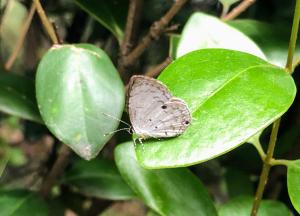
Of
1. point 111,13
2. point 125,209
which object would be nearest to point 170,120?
point 111,13

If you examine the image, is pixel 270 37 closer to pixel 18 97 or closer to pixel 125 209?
pixel 18 97

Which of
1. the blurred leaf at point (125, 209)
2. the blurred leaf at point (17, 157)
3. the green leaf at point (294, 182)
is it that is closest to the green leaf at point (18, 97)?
the green leaf at point (294, 182)

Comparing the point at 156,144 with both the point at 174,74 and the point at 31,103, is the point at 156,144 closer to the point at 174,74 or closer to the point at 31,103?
the point at 174,74

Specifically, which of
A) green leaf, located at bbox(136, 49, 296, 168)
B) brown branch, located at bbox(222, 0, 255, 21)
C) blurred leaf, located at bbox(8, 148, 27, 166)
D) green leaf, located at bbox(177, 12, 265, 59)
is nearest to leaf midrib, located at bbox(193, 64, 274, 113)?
green leaf, located at bbox(136, 49, 296, 168)

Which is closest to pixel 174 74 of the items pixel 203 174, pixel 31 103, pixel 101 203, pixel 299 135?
pixel 31 103

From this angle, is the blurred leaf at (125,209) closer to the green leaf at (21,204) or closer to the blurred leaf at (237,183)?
the blurred leaf at (237,183)

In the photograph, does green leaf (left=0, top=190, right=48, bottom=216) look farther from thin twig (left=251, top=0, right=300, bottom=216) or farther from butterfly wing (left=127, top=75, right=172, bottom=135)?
thin twig (left=251, top=0, right=300, bottom=216)
